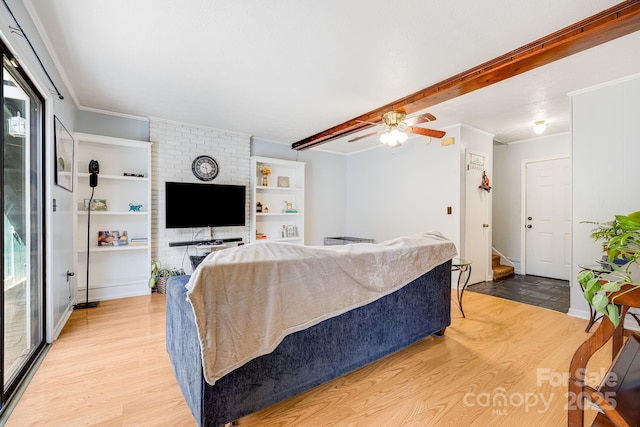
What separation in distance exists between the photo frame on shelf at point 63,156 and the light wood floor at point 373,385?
150cm

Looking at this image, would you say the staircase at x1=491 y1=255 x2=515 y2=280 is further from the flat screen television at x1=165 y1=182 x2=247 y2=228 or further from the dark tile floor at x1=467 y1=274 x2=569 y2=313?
the flat screen television at x1=165 y1=182 x2=247 y2=228

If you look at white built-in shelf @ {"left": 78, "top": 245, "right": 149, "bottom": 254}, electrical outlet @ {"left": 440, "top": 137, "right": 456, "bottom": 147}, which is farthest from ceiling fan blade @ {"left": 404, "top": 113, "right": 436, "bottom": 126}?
white built-in shelf @ {"left": 78, "top": 245, "right": 149, "bottom": 254}

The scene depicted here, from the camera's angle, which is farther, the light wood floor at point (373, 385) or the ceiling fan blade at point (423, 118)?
the ceiling fan blade at point (423, 118)

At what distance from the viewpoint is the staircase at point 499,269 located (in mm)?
4775

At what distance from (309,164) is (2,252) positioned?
182 inches

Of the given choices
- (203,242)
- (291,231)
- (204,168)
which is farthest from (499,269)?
(204,168)

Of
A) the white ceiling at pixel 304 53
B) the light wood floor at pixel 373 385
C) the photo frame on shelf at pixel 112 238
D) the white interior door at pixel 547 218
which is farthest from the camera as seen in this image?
the white interior door at pixel 547 218

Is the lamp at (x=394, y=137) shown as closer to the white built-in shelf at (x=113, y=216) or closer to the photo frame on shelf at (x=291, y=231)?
the photo frame on shelf at (x=291, y=231)

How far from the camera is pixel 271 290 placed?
1465 mm

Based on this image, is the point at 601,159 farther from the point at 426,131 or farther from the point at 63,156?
the point at 63,156

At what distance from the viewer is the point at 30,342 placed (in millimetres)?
2182

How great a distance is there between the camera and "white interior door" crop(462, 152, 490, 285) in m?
4.29

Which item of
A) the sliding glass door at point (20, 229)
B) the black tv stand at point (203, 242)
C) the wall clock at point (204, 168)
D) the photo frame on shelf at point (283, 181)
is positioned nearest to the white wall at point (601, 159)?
the photo frame on shelf at point (283, 181)

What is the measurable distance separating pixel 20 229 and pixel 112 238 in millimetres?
1963
